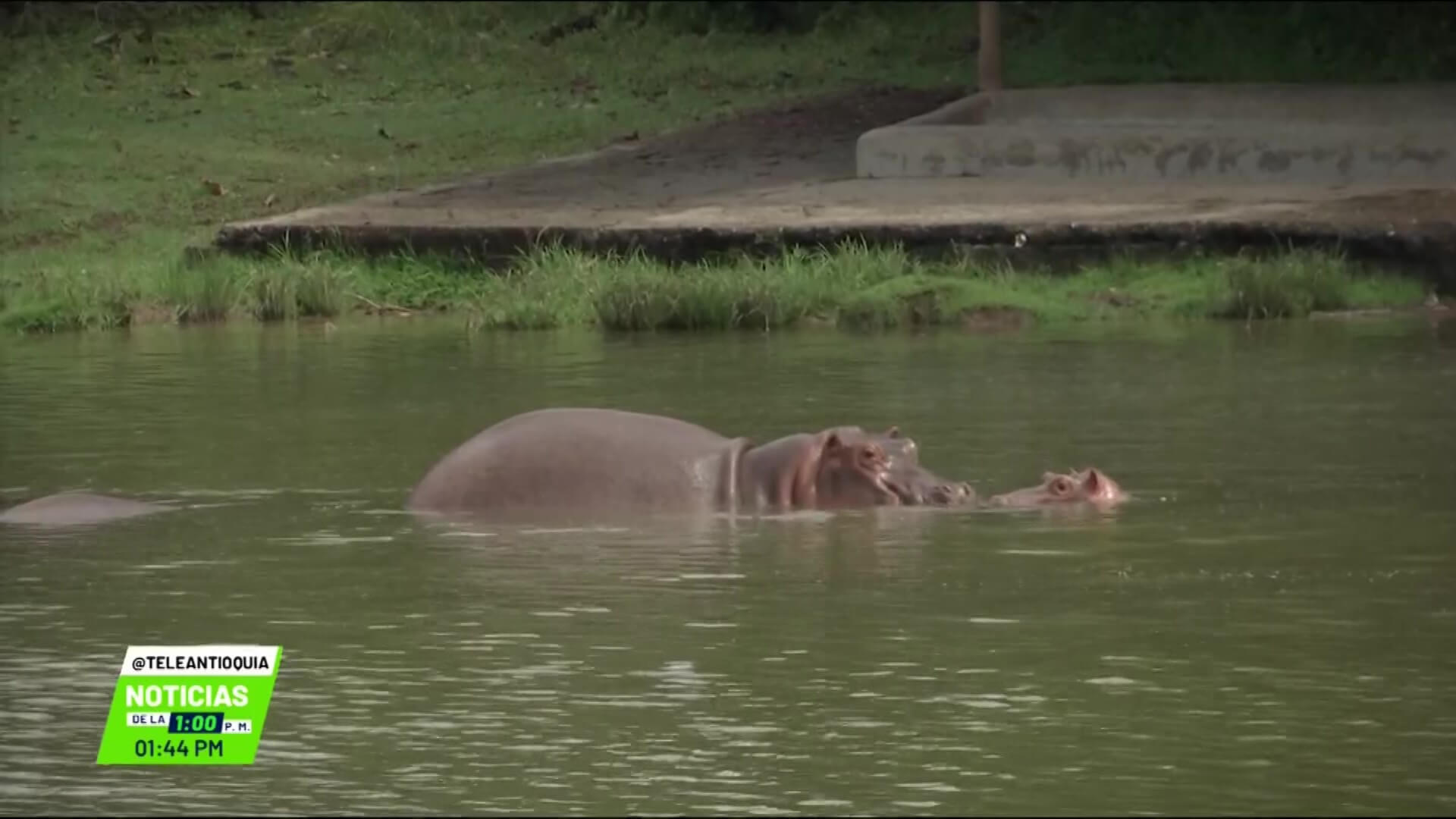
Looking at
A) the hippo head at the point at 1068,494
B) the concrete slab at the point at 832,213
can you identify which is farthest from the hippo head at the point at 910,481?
the concrete slab at the point at 832,213

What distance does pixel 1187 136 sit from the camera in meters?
19.0

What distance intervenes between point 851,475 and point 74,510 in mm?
2263

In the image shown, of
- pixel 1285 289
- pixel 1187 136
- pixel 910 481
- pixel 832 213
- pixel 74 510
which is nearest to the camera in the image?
pixel 910 481

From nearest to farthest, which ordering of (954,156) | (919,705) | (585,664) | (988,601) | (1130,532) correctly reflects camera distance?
(919,705), (585,664), (988,601), (1130,532), (954,156)

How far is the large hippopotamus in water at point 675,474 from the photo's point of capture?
29.4 ft

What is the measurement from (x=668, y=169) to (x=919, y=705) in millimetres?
13941

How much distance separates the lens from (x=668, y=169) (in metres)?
20.0

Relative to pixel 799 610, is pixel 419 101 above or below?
above

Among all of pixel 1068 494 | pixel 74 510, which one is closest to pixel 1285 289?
pixel 1068 494

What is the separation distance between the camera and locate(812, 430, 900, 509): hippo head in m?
9.04

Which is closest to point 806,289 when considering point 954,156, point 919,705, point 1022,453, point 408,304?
point 408,304

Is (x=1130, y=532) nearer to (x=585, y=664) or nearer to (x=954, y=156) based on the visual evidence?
(x=585, y=664)

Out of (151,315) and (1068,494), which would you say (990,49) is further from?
(1068,494)
